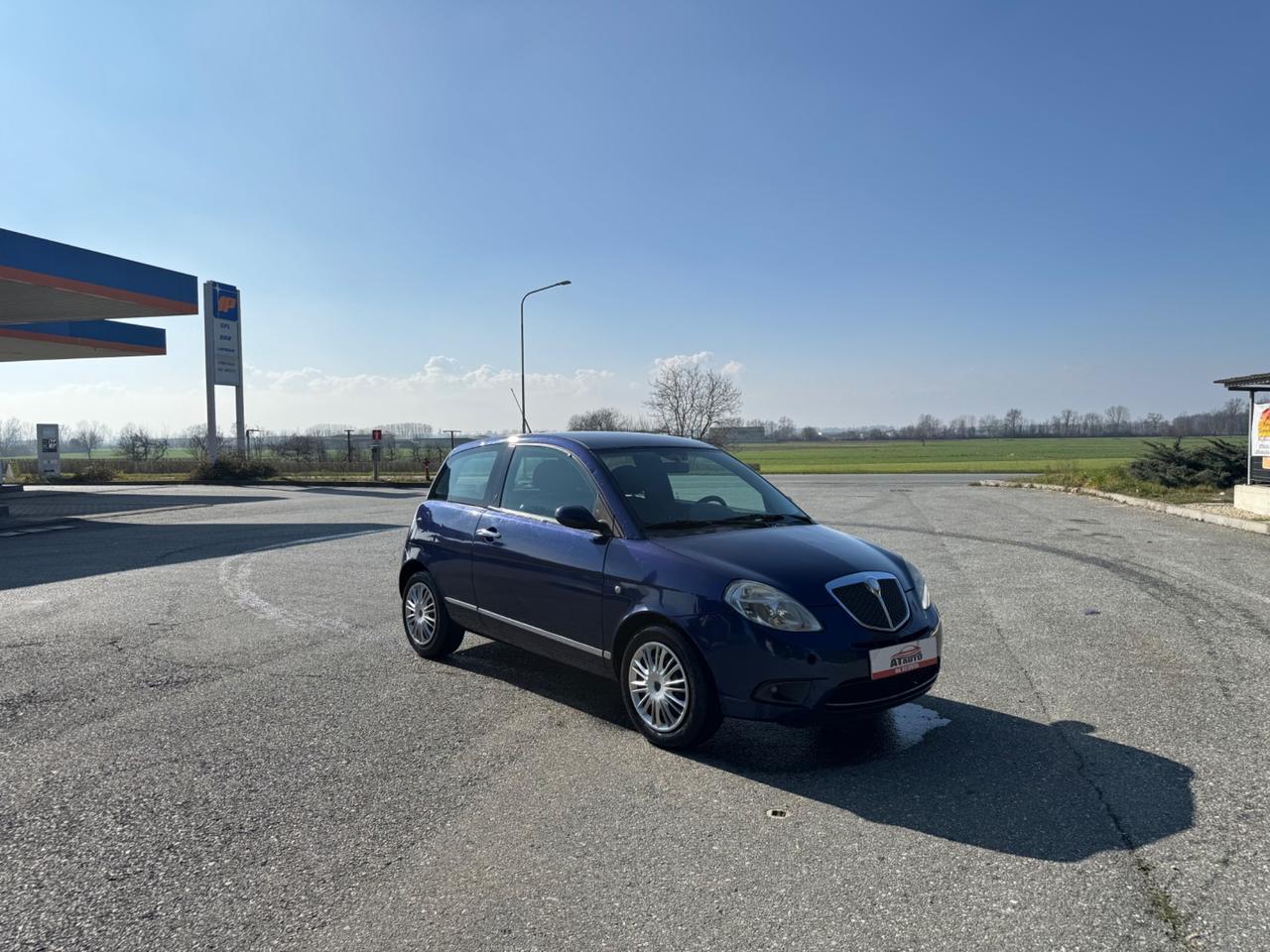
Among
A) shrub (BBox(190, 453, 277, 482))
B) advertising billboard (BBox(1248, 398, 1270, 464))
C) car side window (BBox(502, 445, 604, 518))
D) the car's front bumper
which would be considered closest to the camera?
the car's front bumper

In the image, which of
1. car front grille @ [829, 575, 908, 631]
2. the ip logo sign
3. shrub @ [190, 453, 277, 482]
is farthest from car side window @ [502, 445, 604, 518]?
the ip logo sign

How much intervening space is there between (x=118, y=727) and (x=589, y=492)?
2983 millimetres

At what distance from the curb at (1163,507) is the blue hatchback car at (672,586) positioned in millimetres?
12187

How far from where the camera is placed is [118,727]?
478 cm

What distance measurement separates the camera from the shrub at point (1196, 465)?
66.2 ft

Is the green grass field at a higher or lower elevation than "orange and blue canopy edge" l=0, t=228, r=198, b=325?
lower

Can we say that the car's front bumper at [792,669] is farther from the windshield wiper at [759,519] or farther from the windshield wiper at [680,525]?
the windshield wiper at [759,519]

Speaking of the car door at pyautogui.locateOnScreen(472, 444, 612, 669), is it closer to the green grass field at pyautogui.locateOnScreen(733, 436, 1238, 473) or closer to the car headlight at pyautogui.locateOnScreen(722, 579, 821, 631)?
the car headlight at pyautogui.locateOnScreen(722, 579, 821, 631)

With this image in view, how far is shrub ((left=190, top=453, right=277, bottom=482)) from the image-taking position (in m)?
34.8

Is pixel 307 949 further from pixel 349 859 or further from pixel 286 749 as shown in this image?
pixel 286 749

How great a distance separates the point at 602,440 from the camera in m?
5.61

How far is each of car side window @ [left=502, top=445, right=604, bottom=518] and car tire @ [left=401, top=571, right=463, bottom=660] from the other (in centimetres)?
105

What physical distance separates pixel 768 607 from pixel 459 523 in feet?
8.80

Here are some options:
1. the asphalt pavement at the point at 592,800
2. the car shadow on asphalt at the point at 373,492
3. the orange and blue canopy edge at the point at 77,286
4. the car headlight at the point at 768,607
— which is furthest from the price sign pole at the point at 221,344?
the car headlight at the point at 768,607
